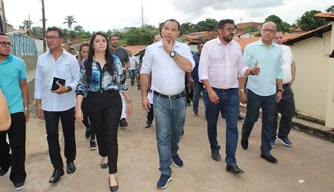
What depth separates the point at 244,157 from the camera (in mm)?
4441

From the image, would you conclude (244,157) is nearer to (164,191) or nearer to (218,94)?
(218,94)

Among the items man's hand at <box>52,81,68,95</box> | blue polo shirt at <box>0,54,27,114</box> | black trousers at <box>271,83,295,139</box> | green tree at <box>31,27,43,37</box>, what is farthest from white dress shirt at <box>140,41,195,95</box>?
green tree at <box>31,27,43,37</box>

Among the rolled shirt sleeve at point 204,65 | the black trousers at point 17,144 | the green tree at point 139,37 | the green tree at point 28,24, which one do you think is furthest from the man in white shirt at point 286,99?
the green tree at point 28,24

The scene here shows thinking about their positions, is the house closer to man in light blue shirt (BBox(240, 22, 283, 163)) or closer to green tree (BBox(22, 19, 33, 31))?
man in light blue shirt (BBox(240, 22, 283, 163))

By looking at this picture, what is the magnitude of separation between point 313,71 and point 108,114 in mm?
7847

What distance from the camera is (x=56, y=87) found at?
338 centimetres

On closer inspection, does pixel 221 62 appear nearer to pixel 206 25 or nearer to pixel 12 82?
pixel 12 82

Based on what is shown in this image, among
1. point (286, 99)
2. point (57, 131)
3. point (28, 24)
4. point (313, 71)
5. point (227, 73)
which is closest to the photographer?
point (57, 131)

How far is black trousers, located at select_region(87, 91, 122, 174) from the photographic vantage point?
333 cm

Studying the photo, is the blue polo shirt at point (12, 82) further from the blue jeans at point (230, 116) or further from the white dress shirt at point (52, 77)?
the blue jeans at point (230, 116)

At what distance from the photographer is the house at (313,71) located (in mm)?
8469

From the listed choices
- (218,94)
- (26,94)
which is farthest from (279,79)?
(26,94)

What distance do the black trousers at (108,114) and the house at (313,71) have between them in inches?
270

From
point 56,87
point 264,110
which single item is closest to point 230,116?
point 264,110
